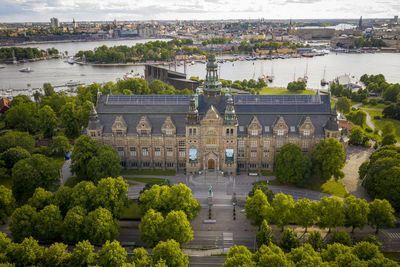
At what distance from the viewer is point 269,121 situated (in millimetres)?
103500

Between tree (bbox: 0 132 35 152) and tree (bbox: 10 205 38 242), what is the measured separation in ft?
153

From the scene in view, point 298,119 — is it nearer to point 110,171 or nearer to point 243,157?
point 243,157

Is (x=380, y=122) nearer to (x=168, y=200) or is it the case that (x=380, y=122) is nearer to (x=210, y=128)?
(x=210, y=128)

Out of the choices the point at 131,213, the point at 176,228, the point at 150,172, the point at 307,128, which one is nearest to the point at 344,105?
the point at 307,128

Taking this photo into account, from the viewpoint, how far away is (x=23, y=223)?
67250mm

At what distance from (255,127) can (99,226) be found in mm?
56239

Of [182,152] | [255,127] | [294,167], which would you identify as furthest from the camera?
[182,152]

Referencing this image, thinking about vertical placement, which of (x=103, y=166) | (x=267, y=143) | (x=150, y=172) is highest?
(x=267, y=143)

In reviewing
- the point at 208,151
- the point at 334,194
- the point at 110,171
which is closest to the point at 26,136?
the point at 110,171

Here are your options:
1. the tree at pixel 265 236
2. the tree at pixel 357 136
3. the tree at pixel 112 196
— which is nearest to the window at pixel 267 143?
the tree at pixel 265 236

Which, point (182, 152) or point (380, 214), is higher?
point (182, 152)

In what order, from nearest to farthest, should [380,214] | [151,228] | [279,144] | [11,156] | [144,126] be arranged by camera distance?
[151,228] → [380,214] → [11,156] → [144,126] → [279,144]

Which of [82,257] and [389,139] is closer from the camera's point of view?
[82,257]

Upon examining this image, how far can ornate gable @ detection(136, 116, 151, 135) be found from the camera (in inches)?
4025
